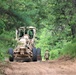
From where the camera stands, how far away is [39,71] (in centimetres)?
1413

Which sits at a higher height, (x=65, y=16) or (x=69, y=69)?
(x=65, y=16)

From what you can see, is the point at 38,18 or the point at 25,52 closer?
the point at 25,52

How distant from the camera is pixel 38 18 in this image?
26062 mm

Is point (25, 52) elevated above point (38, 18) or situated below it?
below

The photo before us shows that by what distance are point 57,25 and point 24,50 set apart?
722 cm

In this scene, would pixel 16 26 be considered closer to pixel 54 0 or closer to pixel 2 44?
pixel 2 44

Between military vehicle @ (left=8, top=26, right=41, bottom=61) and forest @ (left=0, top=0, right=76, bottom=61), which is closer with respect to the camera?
forest @ (left=0, top=0, right=76, bottom=61)

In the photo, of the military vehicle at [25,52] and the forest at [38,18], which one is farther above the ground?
the forest at [38,18]

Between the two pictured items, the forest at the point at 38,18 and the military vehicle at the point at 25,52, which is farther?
the military vehicle at the point at 25,52

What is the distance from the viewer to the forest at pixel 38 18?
11416mm

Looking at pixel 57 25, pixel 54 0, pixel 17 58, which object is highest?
pixel 54 0

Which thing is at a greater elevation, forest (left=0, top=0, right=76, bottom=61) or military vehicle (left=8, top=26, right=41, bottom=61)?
forest (left=0, top=0, right=76, bottom=61)

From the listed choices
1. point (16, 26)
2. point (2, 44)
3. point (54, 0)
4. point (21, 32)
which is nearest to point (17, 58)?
point (21, 32)

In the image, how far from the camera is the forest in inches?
449
